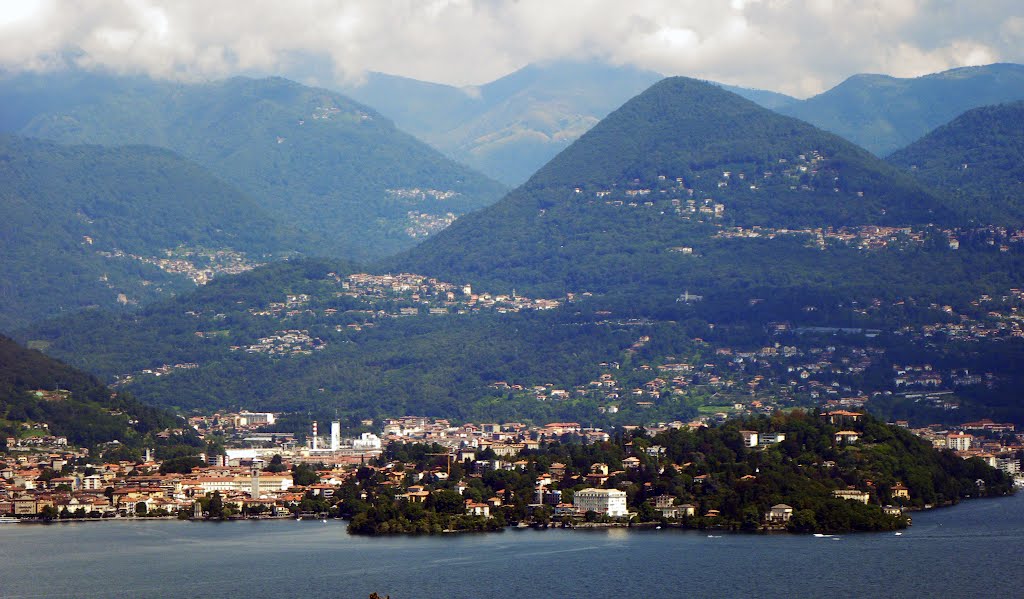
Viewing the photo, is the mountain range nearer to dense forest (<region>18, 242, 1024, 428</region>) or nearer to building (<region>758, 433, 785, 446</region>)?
dense forest (<region>18, 242, 1024, 428</region>)

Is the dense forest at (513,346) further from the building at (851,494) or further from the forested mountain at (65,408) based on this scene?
the building at (851,494)

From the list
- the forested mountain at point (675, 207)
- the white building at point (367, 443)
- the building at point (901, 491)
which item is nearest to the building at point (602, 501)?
the building at point (901, 491)

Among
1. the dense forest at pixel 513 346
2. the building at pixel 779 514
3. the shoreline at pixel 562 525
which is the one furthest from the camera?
the dense forest at pixel 513 346

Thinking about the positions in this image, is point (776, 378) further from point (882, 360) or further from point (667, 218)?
point (667, 218)

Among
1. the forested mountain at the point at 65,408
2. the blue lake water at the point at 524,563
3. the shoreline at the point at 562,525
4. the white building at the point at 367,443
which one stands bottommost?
the blue lake water at the point at 524,563

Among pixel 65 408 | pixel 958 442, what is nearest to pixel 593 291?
pixel 958 442

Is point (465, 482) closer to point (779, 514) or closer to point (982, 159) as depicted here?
point (779, 514)

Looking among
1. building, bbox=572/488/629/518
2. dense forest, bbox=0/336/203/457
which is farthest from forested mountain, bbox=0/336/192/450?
building, bbox=572/488/629/518
